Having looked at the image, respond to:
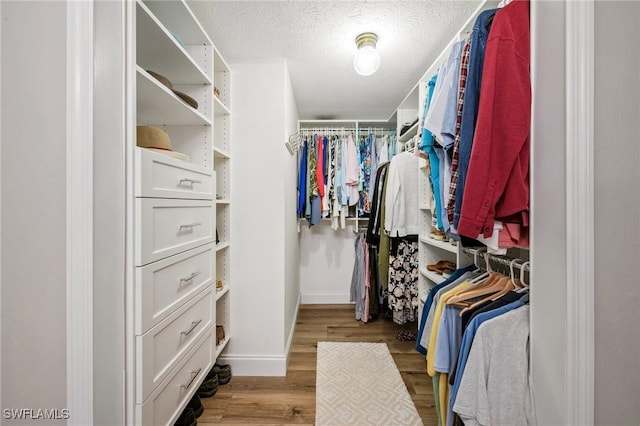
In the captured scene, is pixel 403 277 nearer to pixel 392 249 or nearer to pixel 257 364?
pixel 392 249

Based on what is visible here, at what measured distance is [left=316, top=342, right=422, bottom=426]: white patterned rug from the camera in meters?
1.36

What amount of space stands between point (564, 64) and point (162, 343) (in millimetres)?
1516

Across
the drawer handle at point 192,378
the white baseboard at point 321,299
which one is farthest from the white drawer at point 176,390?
the white baseboard at point 321,299

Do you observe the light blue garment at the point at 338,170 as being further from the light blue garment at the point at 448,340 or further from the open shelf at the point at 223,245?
the light blue garment at the point at 448,340

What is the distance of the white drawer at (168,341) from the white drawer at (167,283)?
4cm

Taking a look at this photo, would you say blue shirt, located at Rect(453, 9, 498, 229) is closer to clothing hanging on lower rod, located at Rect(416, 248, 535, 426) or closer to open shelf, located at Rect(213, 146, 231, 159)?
clothing hanging on lower rod, located at Rect(416, 248, 535, 426)

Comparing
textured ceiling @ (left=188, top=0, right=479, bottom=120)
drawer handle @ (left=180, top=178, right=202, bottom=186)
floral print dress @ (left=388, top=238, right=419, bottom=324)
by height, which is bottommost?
floral print dress @ (left=388, top=238, right=419, bottom=324)

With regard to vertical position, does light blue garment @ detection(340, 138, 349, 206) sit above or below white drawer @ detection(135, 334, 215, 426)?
above

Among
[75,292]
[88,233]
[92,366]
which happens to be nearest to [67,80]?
[88,233]

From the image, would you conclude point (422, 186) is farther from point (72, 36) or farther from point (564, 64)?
point (72, 36)

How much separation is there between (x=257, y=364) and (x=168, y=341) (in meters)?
0.90

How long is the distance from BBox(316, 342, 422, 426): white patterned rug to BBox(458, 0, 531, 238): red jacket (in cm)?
122

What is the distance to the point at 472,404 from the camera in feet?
2.65

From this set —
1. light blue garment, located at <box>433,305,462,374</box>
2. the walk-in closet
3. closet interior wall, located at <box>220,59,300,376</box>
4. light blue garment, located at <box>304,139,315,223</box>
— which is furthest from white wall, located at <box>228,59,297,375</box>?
light blue garment, located at <box>433,305,462,374</box>
